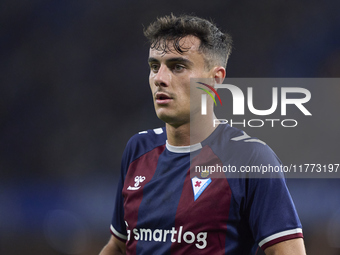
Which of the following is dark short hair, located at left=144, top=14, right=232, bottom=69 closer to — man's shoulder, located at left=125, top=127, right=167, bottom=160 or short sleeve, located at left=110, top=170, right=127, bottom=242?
man's shoulder, located at left=125, top=127, right=167, bottom=160

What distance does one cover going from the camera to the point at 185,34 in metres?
1.97

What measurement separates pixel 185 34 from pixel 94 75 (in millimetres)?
5181

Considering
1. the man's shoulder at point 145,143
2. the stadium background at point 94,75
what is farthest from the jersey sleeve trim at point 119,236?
the stadium background at point 94,75

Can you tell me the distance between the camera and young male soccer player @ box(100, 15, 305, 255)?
1.68m

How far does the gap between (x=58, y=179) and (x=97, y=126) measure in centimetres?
102

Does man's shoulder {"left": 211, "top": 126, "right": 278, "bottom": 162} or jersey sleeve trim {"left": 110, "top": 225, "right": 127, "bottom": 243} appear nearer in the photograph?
man's shoulder {"left": 211, "top": 126, "right": 278, "bottom": 162}

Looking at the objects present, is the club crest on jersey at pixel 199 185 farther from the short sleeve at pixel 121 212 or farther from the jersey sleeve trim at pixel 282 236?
the short sleeve at pixel 121 212

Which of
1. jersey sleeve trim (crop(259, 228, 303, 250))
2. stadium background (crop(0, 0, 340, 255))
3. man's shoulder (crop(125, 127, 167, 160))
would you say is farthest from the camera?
stadium background (crop(0, 0, 340, 255))

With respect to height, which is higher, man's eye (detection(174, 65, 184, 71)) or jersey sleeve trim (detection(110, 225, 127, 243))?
man's eye (detection(174, 65, 184, 71))

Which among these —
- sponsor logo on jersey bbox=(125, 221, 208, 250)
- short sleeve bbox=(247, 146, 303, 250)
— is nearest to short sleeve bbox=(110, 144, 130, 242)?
sponsor logo on jersey bbox=(125, 221, 208, 250)

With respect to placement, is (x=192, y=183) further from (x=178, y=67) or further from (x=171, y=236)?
(x=178, y=67)

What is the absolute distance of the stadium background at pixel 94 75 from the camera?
609 centimetres

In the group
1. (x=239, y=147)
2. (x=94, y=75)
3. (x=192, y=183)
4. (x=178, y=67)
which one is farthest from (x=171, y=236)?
(x=94, y=75)

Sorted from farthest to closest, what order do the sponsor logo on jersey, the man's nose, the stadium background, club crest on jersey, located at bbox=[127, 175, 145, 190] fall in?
the stadium background, club crest on jersey, located at bbox=[127, 175, 145, 190], the man's nose, the sponsor logo on jersey
